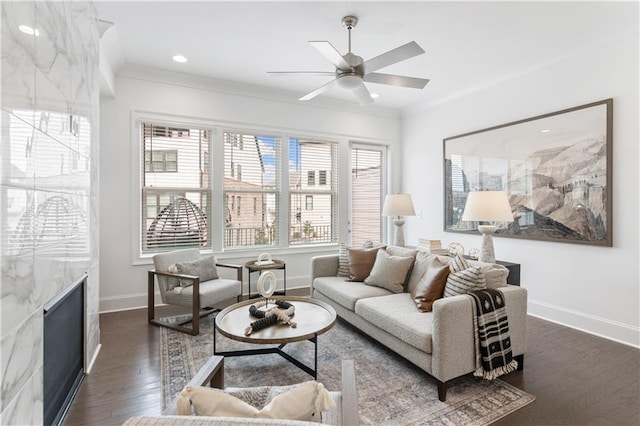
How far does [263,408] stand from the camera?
937mm

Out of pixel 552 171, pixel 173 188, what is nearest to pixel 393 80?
pixel 552 171

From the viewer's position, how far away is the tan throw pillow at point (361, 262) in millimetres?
3600

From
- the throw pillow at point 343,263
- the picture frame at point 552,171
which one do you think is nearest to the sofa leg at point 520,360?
the picture frame at point 552,171

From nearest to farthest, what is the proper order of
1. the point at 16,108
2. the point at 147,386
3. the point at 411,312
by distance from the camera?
the point at 16,108, the point at 147,386, the point at 411,312

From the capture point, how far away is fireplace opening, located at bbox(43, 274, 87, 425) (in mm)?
1770

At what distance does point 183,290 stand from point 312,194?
255 cm

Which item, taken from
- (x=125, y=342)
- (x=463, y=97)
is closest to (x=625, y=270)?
(x=463, y=97)

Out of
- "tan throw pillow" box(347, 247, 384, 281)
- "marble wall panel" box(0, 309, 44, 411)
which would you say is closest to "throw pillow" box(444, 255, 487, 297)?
"tan throw pillow" box(347, 247, 384, 281)

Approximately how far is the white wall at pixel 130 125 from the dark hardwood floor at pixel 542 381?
825mm

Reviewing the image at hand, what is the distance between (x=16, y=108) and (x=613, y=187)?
15.1ft

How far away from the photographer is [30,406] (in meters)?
1.50

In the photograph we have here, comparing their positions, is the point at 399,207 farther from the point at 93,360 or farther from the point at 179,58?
the point at 93,360

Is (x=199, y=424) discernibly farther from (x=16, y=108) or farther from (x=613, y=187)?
(x=613, y=187)

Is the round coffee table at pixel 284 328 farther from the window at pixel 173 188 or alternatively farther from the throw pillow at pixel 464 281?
the window at pixel 173 188
